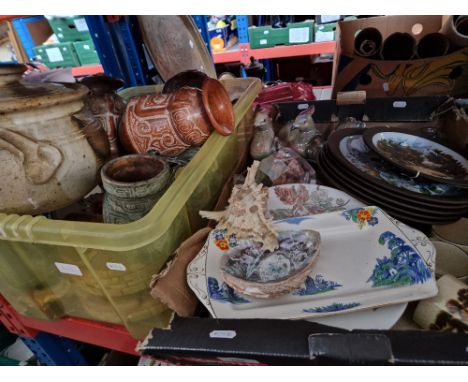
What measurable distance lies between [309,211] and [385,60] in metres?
0.76

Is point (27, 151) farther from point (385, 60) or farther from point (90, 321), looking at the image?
point (385, 60)

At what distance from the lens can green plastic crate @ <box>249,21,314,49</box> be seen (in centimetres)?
204

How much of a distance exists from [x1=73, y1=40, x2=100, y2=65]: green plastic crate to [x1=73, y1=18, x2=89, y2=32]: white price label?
0.09 m

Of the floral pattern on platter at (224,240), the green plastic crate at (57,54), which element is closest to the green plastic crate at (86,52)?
the green plastic crate at (57,54)

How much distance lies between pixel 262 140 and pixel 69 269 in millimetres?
529

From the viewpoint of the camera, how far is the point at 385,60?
1078 mm

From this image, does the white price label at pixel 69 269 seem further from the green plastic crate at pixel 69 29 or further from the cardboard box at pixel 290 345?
the green plastic crate at pixel 69 29

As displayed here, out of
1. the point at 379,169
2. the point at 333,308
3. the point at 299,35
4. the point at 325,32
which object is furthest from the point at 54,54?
the point at 333,308

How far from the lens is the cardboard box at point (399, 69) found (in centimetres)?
104

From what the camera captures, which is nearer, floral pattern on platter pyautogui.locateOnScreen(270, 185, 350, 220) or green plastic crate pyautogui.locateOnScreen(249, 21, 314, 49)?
floral pattern on platter pyautogui.locateOnScreen(270, 185, 350, 220)

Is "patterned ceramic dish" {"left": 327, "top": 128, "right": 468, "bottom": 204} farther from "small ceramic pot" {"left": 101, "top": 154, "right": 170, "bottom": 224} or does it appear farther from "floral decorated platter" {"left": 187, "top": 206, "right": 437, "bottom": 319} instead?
"small ceramic pot" {"left": 101, "top": 154, "right": 170, "bottom": 224}

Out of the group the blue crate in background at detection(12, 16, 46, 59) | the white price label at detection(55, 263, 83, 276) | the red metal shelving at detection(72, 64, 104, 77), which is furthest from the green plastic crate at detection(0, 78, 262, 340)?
the blue crate in background at detection(12, 16, 46, 59)

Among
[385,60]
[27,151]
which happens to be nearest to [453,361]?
[27,151]
